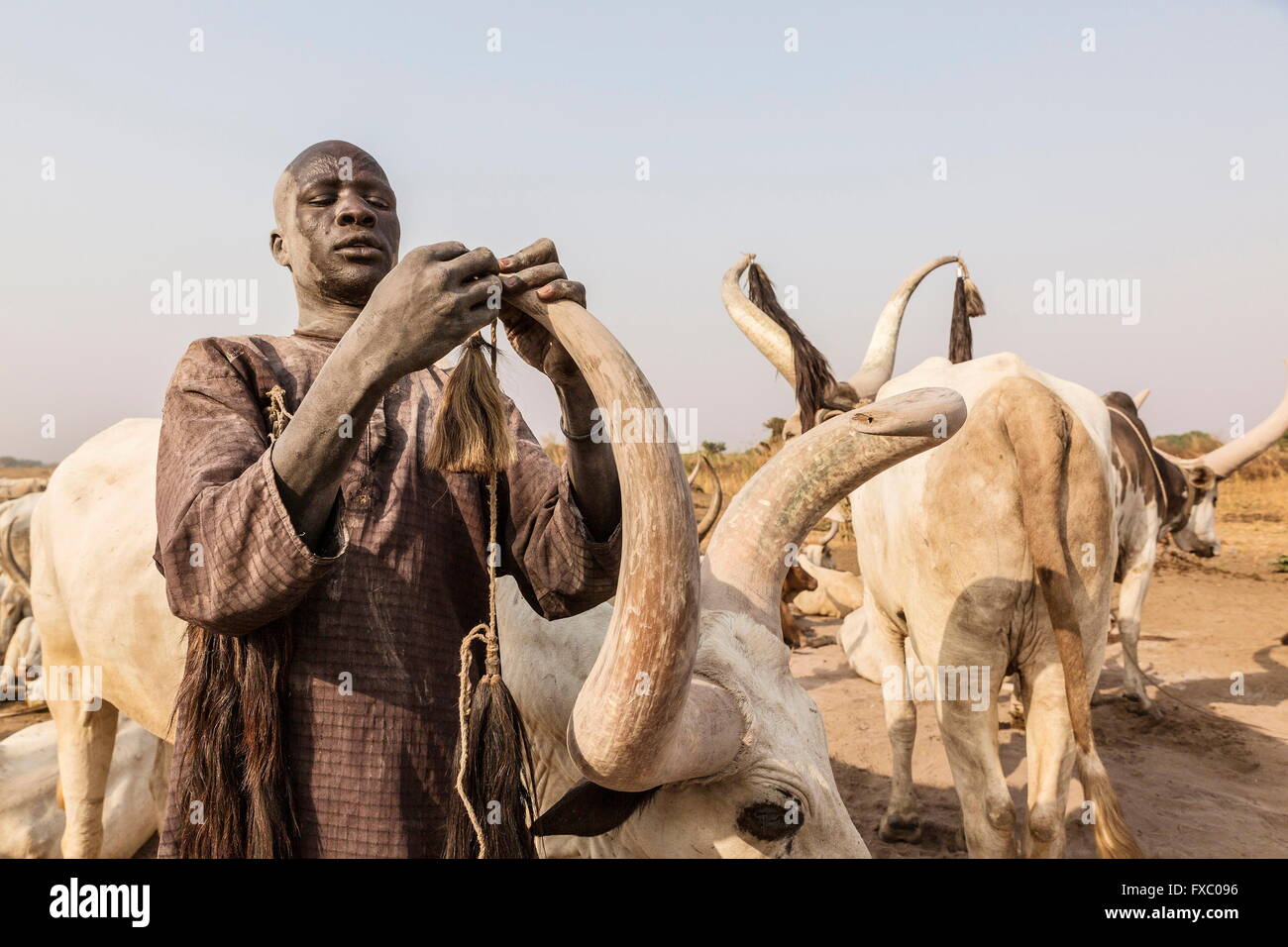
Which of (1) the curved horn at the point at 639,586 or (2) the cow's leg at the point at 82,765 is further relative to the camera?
(2) the cow's leg at the point at 82,765

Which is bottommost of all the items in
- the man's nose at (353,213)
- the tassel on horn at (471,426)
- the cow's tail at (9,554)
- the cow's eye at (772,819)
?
the cow's eye at (772,819)

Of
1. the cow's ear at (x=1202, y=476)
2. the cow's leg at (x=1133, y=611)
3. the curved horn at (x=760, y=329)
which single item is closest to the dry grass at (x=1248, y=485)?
the cow's ear at (x=1202, y=476)

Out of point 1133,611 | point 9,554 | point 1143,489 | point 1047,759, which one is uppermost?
point 1143,489

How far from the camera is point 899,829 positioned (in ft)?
17.6

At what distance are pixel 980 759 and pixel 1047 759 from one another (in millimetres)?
263

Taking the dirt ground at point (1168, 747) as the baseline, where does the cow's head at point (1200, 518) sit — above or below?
above

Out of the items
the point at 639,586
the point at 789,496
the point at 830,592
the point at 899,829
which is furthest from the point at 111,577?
the point at 830,592

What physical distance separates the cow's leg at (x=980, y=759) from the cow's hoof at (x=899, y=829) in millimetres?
1286

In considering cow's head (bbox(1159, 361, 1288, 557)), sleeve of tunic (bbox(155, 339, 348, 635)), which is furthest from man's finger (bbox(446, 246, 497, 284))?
cow's head (bbox(1159, 361, 1288, 557))

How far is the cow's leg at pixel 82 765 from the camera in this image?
4.41m

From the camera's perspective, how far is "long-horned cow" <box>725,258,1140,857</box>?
3.84 metres

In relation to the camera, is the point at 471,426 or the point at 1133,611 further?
the point at 1133,611

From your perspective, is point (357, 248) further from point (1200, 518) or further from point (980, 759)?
point (1200, 518)

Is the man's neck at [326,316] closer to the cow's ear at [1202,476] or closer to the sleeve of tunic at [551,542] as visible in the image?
the sleeve of tunic at [551,542]
